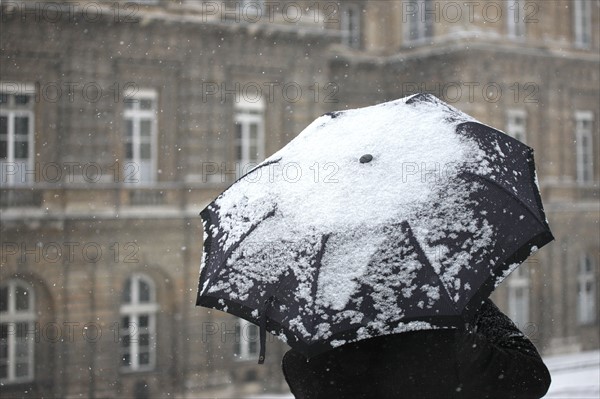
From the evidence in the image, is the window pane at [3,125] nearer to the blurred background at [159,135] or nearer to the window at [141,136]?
the blurred background at [159,135]

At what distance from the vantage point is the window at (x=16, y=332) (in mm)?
15602

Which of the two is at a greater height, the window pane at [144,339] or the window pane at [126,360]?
the window pane at [144,339]

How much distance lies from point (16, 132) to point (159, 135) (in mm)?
2712

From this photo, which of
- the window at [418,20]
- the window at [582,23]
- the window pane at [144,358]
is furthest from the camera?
the window at [582,23]

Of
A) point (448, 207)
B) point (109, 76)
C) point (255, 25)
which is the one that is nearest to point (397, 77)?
point (255, 25)

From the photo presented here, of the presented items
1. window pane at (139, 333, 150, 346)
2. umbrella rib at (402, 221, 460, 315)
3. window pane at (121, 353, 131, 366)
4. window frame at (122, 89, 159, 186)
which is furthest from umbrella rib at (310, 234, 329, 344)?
window pane at (139, 333, 150, 346)

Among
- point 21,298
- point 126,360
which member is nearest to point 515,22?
point 126,360

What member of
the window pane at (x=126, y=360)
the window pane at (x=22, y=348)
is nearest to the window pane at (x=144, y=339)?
the window pane at (x=126, y=360)

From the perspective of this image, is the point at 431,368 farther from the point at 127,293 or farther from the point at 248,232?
the point at 127,293

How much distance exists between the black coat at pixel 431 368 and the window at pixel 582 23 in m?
20.2

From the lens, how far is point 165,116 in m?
16.8

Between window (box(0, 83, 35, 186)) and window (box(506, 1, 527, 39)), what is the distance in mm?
10929

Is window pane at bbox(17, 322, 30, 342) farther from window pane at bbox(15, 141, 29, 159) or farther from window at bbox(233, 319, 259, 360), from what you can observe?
window at bbox(233, 319, 259, 360)

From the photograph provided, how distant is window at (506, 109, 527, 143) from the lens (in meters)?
20.1
